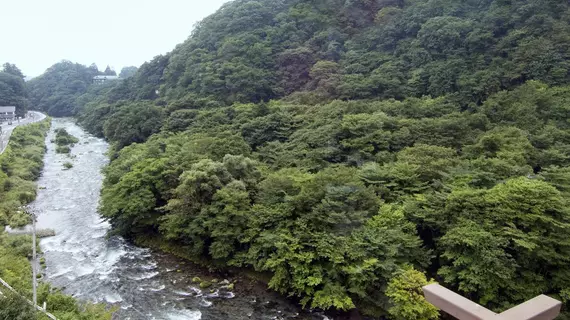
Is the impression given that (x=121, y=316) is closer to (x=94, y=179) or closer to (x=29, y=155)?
(x=94, y=179)

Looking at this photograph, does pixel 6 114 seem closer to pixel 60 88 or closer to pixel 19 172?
pixel 19 172

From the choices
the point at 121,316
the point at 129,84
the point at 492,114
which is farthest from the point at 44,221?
the point at 129,84

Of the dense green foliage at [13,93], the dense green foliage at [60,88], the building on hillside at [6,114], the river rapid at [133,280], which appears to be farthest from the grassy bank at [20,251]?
the dense green foliage at [60,88]

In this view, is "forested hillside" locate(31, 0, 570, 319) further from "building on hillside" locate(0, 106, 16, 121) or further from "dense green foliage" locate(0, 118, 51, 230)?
"building on hillside" locate(0, 106, 16, 121)

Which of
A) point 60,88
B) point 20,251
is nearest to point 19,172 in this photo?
point 20,251

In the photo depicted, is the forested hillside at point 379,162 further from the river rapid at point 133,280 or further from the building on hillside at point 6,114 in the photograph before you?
the building on hillside at point 6,114

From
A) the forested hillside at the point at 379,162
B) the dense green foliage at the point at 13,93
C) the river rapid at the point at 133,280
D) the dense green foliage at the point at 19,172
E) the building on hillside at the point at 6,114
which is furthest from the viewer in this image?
the dense green foliage at the point at 13,93
